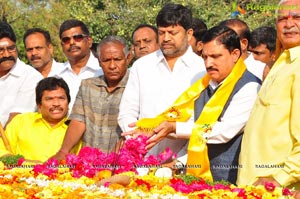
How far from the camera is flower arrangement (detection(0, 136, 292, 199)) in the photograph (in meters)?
5.08

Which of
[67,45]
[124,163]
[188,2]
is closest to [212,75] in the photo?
[124,163]

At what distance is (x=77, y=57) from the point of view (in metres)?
8.40

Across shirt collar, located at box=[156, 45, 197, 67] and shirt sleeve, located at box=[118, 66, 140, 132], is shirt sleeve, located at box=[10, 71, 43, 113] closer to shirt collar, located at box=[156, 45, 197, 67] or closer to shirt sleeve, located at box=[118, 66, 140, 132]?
shirt sleeve, located at box=[118, 66, 140, 132]

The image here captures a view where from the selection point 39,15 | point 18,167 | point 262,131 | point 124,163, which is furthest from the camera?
point 39,15

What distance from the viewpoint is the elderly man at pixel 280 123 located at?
5.00m

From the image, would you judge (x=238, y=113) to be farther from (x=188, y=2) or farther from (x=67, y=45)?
(x=188, y=2)

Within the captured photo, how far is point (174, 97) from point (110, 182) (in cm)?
175

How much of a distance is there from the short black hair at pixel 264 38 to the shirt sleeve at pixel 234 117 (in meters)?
2.08

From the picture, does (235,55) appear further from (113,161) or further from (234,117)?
(113,161)

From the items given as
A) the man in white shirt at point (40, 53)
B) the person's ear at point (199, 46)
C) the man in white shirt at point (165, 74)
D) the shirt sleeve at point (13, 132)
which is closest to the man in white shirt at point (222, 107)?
the man in white shirt at point (165, 74)

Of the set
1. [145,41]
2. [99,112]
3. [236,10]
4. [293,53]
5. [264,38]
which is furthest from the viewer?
[236,10]

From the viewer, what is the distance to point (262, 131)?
5234 mm

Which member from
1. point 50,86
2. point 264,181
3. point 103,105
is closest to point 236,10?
point 50,86

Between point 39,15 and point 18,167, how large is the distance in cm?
2507
